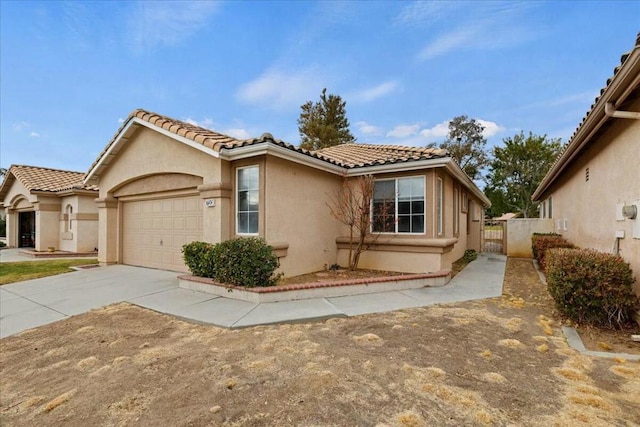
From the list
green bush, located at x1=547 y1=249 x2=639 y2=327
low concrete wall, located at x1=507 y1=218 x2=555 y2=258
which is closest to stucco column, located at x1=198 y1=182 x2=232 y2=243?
green bush, located at x1=547 y1=249 x2=639 y2=327

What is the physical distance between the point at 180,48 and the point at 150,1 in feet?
9.85

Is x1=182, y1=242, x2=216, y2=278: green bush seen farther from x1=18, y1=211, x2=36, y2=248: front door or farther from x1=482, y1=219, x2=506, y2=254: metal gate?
x1=18, y1=211, x2=36, y2=248: front door

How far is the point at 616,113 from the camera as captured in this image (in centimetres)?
488

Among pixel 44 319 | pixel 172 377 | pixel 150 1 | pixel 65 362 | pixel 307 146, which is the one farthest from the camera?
pixel 307 146

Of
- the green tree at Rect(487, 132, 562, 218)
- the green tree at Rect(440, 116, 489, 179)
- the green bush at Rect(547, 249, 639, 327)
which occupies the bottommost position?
the green bush at Rect(547, 249, 639, 327)

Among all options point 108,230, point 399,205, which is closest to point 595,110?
point 399,205

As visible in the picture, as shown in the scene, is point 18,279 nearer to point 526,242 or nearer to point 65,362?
point 65,362

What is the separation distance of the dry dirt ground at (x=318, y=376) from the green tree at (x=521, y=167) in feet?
109

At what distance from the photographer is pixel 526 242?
1591cm

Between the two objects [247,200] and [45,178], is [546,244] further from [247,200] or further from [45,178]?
[45,178]

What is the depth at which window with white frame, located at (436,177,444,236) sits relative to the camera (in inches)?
372

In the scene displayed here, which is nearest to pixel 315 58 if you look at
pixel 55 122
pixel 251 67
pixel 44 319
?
pixel 251 67

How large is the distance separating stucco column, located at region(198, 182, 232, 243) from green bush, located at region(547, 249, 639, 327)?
7315mm

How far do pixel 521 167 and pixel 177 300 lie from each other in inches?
1445
